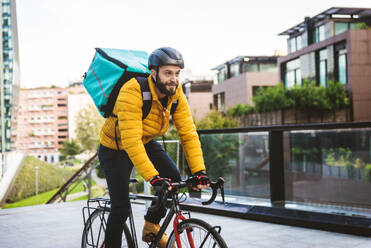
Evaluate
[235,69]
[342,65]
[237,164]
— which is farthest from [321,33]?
[237,164]

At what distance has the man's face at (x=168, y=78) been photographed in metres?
3.03

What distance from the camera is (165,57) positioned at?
2994 mm

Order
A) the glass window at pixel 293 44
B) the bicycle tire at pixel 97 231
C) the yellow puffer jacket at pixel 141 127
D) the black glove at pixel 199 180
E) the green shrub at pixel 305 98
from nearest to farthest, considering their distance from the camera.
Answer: the black glove at pixel 199 180
the yellow puffer jacket at pixel 141 127
the bicycle tire at pixel 97 231
the green shrub at pixel 305 98
the glass window at pixel 293 44

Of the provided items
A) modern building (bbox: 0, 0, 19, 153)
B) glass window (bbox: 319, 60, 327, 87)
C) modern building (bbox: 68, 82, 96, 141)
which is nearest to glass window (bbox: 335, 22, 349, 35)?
glass window (bbox: 319, 60, 327, 87)

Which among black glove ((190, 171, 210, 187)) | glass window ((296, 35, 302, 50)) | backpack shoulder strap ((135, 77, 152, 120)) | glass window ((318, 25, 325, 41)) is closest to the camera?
black glove ((190, 171, 210, 187))

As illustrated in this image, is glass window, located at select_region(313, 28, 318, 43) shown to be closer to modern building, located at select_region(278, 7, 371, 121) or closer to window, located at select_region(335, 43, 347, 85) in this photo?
Answer: modern building, located at select_region(278, 7, 371, 121)

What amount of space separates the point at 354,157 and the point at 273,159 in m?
1.69

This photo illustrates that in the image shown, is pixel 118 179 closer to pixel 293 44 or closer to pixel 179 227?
pixel 179 227

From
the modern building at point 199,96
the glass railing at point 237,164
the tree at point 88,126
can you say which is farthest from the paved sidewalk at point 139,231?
the modern building at point 199,96

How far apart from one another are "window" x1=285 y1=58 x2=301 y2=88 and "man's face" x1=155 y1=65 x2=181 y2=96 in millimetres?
43633

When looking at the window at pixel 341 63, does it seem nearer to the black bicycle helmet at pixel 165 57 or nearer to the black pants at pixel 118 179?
the black pants at pixel 118 179

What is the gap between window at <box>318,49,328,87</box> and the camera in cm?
4034

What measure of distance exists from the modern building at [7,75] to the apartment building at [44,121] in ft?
508

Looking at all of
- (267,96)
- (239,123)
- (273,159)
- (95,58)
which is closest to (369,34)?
(267,96)
